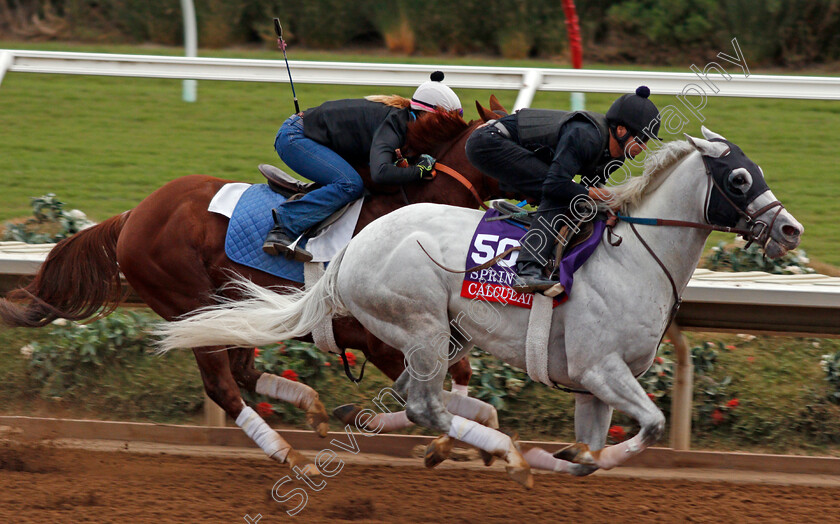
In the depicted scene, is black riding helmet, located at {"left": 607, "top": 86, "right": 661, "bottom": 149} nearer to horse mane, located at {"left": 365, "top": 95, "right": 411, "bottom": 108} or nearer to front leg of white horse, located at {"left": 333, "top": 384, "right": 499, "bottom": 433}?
horse mane, located at {"left": 365, "top": 95, "right": 411, "bottom": 108}

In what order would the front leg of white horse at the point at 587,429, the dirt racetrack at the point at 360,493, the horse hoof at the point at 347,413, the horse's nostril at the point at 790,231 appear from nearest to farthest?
the horse's nostril at the point at 790,231, the front leg of white horse at the point at 587,429, the dirt racetrack at the point at 360,493, the horse hoof at the point at 347,413

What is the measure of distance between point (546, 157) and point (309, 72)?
2.81 m

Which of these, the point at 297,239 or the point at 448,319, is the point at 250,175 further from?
the point at 448,319

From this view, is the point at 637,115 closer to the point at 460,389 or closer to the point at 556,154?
the point at 556,154

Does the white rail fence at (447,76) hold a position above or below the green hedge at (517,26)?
below

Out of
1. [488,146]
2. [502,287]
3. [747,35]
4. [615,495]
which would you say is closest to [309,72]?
[488,146]

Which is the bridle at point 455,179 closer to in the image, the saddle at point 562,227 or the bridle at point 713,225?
the saddle at point 562,227

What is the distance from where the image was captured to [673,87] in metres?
6.36

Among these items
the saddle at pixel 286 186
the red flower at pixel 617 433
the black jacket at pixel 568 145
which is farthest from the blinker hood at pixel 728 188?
the saddle at pixel 286 186

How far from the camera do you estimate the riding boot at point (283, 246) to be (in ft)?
15.6

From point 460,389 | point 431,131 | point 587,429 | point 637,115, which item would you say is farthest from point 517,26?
point 587,429

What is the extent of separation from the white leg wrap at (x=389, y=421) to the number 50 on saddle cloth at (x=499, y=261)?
3.06 ft

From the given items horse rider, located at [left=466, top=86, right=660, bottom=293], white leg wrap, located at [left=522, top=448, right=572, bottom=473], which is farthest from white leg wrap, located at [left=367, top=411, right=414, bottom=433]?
horse rider, located at [left=466, top=86, right=660, bottom=293]

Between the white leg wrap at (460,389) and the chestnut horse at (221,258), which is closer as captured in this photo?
the chestnut horse at (221,258)
